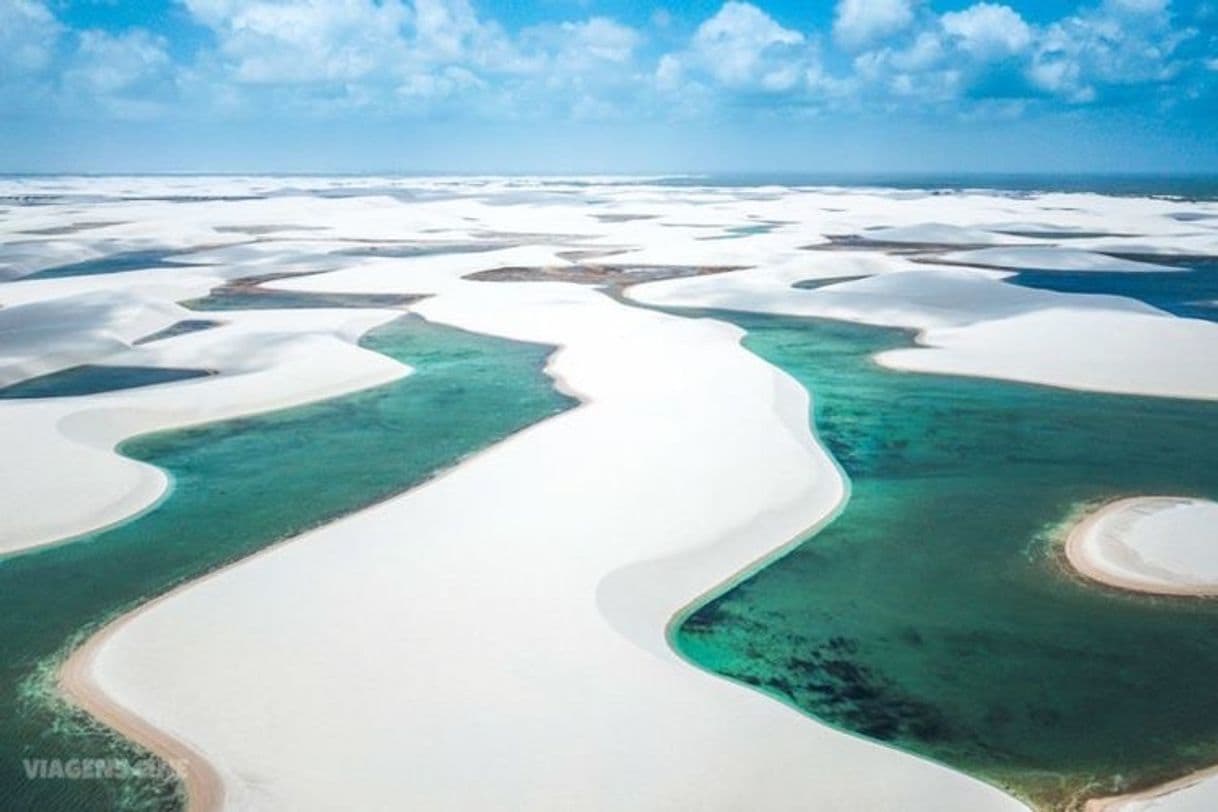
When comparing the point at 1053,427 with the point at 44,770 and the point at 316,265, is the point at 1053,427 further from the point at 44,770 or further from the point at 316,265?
the point at 316,265

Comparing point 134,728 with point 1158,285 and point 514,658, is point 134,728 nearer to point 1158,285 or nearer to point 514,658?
point 514,658

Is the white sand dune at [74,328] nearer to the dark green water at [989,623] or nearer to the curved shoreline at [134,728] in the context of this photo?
the curved shoreline at [134,728]

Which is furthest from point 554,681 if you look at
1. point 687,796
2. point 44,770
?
point 44,770

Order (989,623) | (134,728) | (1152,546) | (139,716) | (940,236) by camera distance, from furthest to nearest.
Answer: (940,236) → (1152,546) → (989,623) → (139,716) → (134,728)

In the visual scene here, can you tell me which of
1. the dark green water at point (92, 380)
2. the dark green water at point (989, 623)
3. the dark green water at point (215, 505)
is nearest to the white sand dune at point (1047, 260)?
the dark green water at point (989, 623)

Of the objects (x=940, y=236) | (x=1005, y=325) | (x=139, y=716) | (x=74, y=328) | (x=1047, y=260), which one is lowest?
(x=139, y=716)

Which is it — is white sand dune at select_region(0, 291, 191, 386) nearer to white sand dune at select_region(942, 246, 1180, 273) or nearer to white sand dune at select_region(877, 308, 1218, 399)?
white sand dune at select_region(877, 308, 1218, 399)

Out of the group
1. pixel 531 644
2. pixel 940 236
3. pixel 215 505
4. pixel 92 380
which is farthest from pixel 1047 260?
pixel 531 644

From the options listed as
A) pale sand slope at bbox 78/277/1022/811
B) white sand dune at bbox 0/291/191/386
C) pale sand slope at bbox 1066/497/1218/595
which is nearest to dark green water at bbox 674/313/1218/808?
pale sand slope at bbox 1066/497/1218/595
